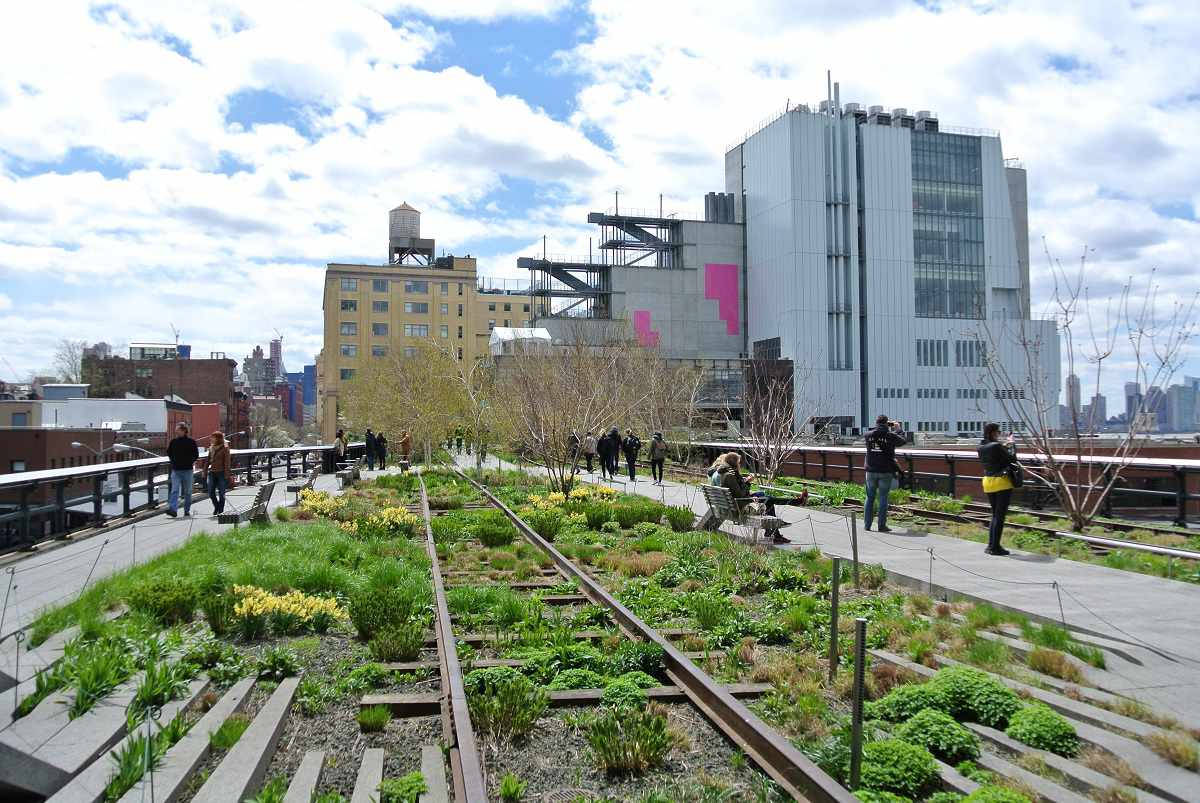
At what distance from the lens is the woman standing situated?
18125mm

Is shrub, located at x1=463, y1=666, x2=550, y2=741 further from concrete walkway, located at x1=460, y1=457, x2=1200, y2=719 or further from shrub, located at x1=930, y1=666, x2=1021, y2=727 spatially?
concrete walkway, located at x1=460, y1=457, x2=1200, y2=719

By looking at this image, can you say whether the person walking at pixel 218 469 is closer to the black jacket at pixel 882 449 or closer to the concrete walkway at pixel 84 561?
the concrete walkway at pixel 84 561

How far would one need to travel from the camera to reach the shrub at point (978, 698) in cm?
589

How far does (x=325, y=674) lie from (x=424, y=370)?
149 feet

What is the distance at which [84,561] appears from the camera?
11805 millimetres

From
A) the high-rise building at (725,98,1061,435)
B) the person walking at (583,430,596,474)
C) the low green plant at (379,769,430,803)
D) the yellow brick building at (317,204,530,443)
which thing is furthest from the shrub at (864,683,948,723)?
the yellow brick building at (317,204,530,443)

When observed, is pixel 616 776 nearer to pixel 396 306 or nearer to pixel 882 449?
pixel 882 449

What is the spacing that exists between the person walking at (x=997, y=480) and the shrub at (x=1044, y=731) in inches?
281

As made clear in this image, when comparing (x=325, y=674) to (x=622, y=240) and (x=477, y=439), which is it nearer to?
(x=477, y=439)

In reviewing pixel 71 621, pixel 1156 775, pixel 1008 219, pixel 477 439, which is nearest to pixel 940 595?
pixel 1156 775

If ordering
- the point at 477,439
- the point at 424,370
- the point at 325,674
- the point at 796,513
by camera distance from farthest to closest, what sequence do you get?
the point at 424,370 → the point at 477,439 → the point at 796,513 → the point at 325,674

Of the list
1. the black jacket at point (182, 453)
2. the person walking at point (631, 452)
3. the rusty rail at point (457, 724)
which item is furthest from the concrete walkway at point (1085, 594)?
the person walking at point (631, 452)

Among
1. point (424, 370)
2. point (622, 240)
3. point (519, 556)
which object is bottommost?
point (519, 556)

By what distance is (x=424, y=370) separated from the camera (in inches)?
2034
